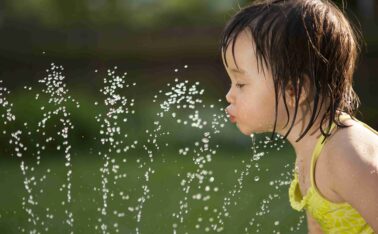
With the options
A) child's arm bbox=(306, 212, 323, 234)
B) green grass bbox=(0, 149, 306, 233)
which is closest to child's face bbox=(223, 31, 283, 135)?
child's arm bbox=(306, 212, 323, 234)

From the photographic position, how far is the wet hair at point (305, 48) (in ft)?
7.77

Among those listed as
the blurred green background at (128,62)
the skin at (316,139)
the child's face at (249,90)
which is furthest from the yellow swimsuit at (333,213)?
the blurred green background at (128,62)

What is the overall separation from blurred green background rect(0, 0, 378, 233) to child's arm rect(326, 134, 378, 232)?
4047 millimetres

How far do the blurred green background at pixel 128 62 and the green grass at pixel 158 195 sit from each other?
0.08 ft

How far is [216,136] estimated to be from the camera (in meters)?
7.66

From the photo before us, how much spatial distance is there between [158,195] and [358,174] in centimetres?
381

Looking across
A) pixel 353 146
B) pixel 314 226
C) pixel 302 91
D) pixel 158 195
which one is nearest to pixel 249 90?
pixel 302 91

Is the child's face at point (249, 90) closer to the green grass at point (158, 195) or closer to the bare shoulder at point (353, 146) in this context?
the bare shoulder at point (353, 146)

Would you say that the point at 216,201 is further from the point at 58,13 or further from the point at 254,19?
the point at 58,13

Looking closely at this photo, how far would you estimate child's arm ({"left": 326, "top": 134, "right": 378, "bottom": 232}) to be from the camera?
217 cm

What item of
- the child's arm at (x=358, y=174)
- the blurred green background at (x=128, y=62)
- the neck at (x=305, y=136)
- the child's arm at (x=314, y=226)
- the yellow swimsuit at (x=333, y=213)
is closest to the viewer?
the child's arm at (x=358, y=174)

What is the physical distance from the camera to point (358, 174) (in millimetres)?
2170

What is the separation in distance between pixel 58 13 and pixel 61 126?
6.00 feet

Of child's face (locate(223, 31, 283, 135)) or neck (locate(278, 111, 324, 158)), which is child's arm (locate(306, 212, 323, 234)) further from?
child's face (locate(223, 31, 283, 135))
